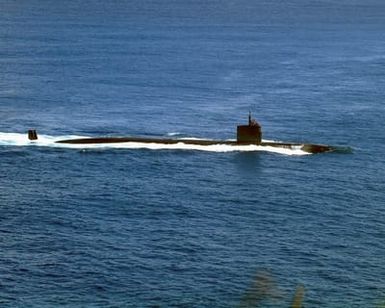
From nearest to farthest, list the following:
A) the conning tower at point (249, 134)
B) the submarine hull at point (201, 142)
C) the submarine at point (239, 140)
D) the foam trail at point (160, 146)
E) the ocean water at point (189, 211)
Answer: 1. the ocean water at point (189, 211)
2. the submarine hull at point (201, 142)
3. the foam trail at point (160, 146)
4. the submarine at point (239, 140)
5. the conning tower at point (249, 134)

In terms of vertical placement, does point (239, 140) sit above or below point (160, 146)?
above

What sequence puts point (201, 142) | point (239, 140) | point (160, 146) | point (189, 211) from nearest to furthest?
point (189, 211) < point (160, 146) < point (201, 142) < point (239, 140)

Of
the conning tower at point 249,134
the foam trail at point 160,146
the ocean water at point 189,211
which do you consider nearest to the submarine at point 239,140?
the conning tower at point 249,134

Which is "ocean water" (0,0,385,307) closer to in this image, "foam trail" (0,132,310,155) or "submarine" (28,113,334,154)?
"foam trail" (0,132,310,155)

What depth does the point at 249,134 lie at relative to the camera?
147750 mm

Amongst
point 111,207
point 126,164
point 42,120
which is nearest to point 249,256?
point 111,207

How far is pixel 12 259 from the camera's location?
98188mm

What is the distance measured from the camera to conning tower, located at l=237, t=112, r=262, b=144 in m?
147

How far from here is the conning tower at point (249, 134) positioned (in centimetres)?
14700

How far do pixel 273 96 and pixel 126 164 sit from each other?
60.9 metres

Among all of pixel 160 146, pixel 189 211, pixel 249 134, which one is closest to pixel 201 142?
pixel 160 146

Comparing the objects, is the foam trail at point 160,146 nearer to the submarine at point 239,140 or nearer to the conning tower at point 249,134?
the submarine at point 239,140

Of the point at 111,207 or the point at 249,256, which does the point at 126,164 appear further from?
the point at 249,256

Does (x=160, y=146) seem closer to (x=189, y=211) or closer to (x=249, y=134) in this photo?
(x=249, y=134)
